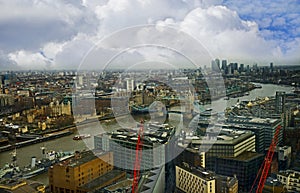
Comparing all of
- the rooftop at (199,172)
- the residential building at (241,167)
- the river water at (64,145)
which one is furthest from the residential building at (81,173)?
the residential building at (241,167)

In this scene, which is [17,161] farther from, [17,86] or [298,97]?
[298,97]

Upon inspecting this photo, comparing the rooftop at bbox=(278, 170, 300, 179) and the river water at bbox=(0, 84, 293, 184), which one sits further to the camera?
the river water at bbox=(0, 84, 293, 184)

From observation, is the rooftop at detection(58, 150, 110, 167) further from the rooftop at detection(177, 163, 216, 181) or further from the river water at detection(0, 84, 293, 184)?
the rooftop at detection(177, 163, 216, 181)

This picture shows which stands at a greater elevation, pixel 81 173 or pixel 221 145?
pixel 221 145

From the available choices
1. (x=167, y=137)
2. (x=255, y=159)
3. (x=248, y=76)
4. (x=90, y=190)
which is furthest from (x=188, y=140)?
(x=248, y=76)

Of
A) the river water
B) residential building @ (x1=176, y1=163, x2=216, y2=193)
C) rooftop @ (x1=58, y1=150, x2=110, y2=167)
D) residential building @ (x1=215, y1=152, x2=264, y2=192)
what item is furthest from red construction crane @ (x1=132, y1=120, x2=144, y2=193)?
residential building @ (x1=215, y1=152, x2=264, y2=192)

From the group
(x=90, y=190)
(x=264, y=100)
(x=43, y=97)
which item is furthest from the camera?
(x=43, y=97)

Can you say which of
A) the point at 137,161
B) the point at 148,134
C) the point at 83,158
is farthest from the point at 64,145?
the point at 137,161

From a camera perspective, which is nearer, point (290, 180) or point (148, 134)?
point (290, 180)

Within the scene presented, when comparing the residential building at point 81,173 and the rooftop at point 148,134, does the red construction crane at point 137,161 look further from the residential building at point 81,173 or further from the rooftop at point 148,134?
the residential building at point 81,173

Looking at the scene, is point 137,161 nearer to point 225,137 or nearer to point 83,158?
point 83,158

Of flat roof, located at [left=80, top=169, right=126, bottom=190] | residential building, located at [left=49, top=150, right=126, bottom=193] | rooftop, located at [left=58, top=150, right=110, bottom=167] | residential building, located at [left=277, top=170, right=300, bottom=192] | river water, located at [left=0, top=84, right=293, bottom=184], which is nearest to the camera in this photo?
residential building, located at [left=277, top=170, right=300, bottom=192]
